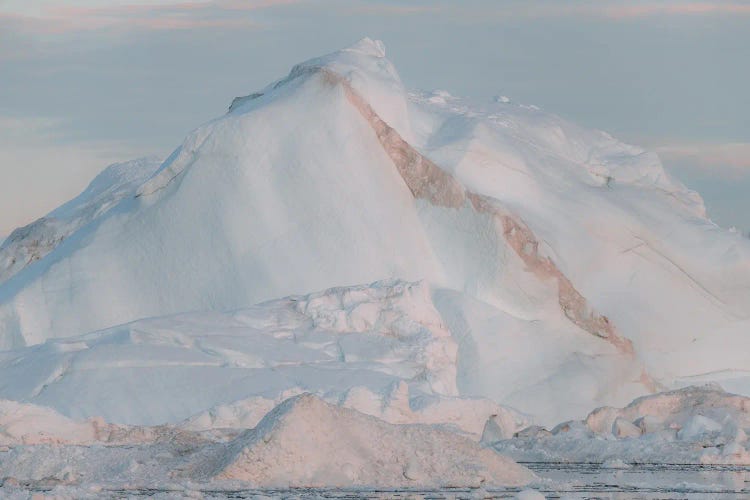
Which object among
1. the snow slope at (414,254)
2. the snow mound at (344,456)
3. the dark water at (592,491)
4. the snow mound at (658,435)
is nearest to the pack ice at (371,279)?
the snow slope at (414,254)

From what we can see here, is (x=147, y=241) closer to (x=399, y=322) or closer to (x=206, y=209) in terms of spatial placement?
(x=206, y=209)

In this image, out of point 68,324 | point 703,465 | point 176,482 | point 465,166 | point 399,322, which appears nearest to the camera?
point 176,482

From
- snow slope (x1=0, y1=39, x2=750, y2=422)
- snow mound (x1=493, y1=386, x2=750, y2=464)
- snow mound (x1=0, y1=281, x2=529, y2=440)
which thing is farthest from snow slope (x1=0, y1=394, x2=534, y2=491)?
snow slope (x1=0, y1=39, x2=750, y2=422)

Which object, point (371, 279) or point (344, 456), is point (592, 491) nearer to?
point (344, 456)

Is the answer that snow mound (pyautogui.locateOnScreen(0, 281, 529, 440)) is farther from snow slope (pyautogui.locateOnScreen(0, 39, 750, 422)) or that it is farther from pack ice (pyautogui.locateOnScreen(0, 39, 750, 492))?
snow slope (pyautogui.locateOnScreen(0, 39, 750, 422))

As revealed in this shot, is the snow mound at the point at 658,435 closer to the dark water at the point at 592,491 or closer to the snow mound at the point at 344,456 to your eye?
the dark water at the point at 592,491

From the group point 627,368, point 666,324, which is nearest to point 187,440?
point 627,368

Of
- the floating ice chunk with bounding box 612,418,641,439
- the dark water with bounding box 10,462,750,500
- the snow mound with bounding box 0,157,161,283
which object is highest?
the snow mound with bounding box 0,157,161,283

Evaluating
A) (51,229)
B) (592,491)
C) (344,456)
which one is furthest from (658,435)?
(51,229)
